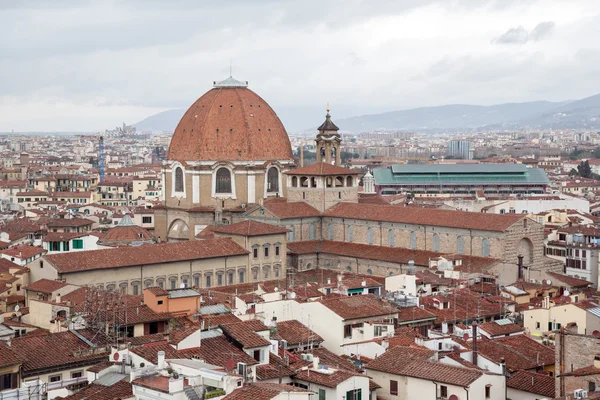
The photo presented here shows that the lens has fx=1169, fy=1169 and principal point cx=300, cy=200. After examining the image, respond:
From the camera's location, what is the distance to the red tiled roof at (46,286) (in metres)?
46.5

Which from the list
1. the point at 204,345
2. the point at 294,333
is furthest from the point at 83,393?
the point at 294,333

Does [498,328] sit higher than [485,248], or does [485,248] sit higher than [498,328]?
[498,328]

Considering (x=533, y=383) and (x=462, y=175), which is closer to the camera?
(x=533, y=383)

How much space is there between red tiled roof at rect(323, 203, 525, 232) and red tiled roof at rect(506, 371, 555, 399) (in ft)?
97.3

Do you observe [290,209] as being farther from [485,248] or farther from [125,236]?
[485,248]

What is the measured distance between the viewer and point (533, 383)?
27.9 m

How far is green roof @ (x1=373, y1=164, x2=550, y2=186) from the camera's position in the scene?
12875 cm

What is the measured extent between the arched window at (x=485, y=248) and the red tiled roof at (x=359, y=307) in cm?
2206

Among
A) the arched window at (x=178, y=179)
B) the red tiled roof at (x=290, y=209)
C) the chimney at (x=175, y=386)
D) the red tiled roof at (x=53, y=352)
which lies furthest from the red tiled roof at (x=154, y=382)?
the arched window at (x=178, y=179)

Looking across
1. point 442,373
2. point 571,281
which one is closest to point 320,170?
point 571,281

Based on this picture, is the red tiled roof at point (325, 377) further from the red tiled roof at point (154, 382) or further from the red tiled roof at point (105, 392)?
the red tiled roof at point (105, 392)

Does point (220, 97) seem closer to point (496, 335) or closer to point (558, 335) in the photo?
point (496, 335)

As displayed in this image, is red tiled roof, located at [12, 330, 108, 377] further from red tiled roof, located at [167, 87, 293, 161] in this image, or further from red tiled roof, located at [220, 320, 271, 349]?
red tiled roof, located at [167, 87, 293, 161]

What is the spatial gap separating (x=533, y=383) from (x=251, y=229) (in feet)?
112
